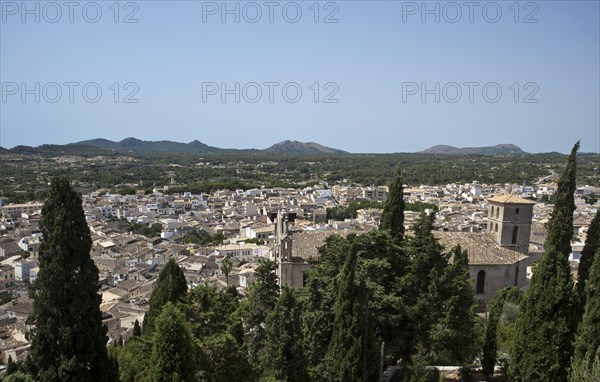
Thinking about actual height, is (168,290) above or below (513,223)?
below

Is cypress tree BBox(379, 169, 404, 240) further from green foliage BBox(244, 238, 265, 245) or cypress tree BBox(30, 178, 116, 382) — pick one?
green foliage BBox(244, 238, 265, 245)

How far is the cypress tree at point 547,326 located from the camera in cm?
1639

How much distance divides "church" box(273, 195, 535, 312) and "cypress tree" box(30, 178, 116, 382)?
1499cm

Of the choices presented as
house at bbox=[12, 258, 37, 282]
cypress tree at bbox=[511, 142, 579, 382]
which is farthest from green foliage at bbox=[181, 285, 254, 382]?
house at bbox=[12, 258, 37, 282]

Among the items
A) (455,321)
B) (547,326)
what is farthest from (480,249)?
(547,326)

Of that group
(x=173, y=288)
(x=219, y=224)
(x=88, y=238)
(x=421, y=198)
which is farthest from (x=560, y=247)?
(x=421, y=198)

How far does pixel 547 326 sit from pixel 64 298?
50.8ft

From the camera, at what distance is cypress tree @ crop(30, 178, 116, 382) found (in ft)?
44.4

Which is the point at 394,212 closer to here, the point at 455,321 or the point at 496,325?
the point at 455,321

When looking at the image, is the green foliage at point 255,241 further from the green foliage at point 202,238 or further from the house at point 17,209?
the house at point 17,209

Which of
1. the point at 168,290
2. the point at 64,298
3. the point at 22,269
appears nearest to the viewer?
the point at 64,298

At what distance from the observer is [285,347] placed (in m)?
18.0

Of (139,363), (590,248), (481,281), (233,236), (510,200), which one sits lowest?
(233,236)

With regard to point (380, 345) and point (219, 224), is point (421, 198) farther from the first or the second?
point (380, 345)
